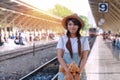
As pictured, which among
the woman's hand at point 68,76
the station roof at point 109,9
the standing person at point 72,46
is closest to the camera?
the woman's hand at point 68,76

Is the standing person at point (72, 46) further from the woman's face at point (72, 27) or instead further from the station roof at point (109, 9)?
the station roof at point (109, 9)

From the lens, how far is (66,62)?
4.70 metres

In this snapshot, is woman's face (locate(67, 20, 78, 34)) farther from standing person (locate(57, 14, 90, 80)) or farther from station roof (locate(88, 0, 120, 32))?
A: station roof (locate(88, 0, 120, 32))

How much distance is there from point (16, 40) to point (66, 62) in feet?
111

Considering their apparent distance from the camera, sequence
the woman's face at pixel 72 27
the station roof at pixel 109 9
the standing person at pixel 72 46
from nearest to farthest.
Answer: the standing person at pixel 72 46
the woman's face at pixel 72 27
the station roof at pixel 109 9

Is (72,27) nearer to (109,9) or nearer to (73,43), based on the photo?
(73,43)

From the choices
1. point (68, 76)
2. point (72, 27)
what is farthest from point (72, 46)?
point (68, 76)

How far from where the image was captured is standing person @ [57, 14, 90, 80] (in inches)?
184

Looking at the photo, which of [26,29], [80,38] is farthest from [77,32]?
[26,29]

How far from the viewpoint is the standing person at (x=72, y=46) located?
468cm

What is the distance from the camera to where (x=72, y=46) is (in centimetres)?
473

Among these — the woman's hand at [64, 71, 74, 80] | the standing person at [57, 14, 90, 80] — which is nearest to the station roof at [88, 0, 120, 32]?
the standing person at [57, 14, 90, 80]

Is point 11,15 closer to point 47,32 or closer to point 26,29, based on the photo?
point 26,29

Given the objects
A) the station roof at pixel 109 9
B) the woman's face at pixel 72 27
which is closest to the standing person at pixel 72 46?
the woman's face at pixel 72 27
